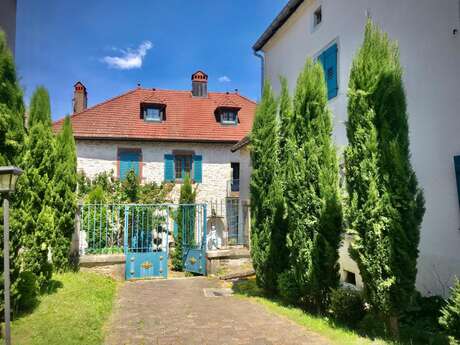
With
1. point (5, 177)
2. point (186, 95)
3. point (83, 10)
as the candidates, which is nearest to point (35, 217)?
point (5, 177)

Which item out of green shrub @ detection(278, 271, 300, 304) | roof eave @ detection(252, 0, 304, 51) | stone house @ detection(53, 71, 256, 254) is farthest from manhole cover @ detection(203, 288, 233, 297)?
roof eave @ detection(252, 0, 304, 51)

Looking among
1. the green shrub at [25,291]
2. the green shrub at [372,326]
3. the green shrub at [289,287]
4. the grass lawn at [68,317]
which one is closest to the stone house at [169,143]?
the grass lawn at [68,317]

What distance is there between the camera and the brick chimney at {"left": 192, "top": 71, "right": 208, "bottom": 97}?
74.2 feet

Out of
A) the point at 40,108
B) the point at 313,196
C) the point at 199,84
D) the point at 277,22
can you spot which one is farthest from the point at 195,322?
the point at 199,84

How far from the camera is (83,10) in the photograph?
29.7ft

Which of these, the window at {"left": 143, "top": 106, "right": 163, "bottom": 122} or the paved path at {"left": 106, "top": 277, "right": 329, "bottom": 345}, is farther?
the window at {"left": 143, "top": 106, "right": 163, "bottom": 122}

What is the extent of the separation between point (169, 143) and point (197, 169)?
1.98 meters

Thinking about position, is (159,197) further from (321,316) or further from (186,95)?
(321,316)

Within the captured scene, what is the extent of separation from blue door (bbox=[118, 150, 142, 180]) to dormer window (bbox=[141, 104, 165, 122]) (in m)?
2.36

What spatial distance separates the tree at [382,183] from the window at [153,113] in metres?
15.7

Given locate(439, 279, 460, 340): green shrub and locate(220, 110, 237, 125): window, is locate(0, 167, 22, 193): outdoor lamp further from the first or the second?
locate(220, 110, 237, 125): window

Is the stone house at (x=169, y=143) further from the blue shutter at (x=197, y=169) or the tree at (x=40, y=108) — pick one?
the tree at (x=40, y=108)

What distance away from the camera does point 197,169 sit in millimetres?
19031

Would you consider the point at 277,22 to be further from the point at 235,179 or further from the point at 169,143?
the point at 235,179
